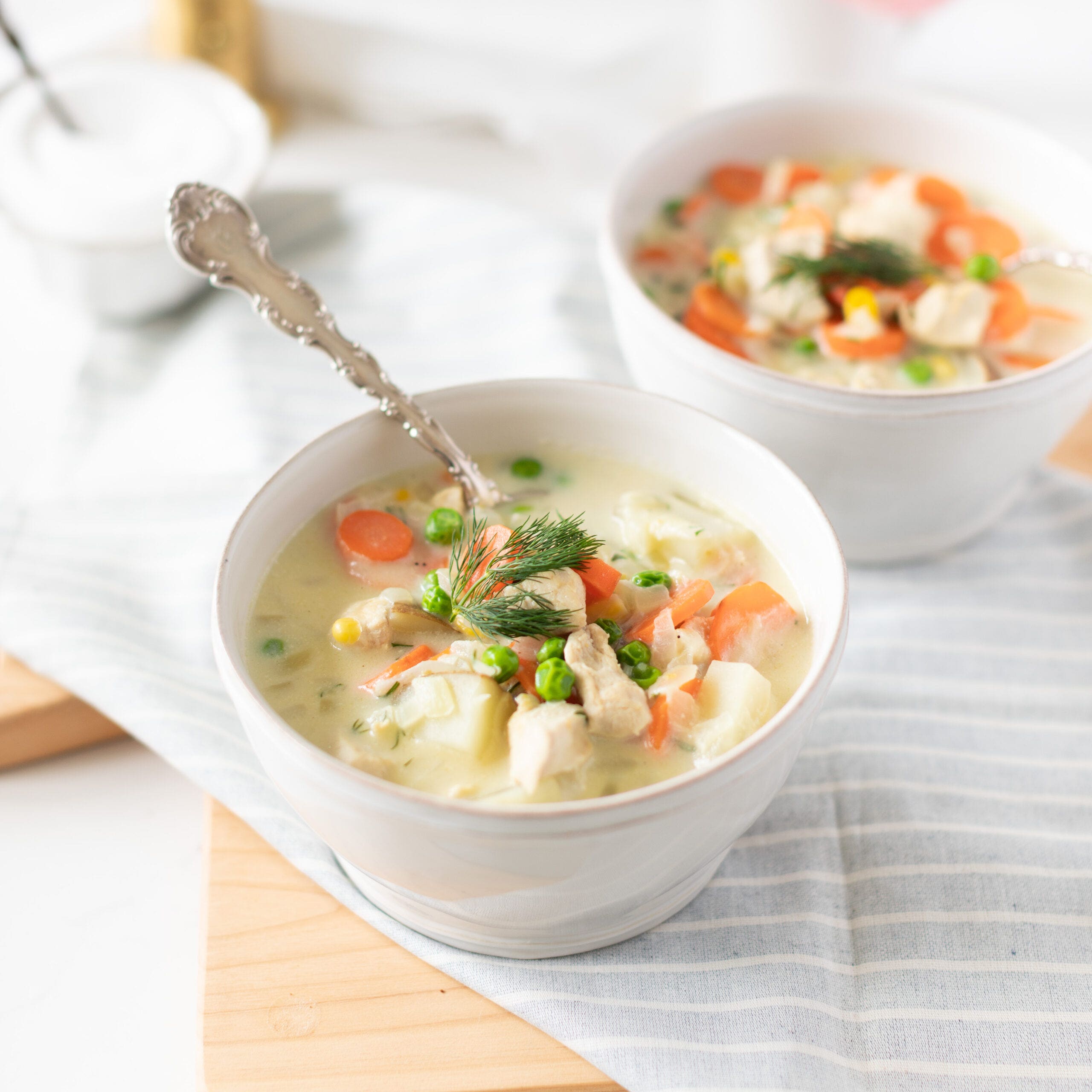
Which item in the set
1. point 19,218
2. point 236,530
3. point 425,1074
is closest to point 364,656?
point 236,530

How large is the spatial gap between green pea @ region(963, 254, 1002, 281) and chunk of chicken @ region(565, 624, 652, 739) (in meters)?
1.43

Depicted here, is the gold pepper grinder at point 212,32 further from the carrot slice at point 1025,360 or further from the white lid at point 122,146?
the carrot slice at point 1025,360

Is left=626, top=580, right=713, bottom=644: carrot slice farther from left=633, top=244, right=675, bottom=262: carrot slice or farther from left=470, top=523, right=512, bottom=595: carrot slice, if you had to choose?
left=633, top=244, right=675, bottom=262: carrot slice

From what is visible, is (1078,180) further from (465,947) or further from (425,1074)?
(425,1074)

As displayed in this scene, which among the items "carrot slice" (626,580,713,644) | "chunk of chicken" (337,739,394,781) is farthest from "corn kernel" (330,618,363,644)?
"carrot slice" (626,580,713,644)

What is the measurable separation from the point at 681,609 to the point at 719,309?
3.15 ft

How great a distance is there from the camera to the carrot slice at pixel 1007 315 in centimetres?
261

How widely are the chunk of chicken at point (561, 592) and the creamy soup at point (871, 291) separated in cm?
89

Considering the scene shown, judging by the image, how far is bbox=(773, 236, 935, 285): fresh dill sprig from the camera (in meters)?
2.65

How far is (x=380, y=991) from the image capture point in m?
1.82

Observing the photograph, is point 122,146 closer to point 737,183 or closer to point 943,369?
point 737,183

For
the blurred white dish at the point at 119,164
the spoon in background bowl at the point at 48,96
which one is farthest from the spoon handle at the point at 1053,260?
the spoon in background bowl at the point at 48,96

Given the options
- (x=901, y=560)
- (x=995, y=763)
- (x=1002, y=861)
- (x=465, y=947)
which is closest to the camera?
(x=465, y=947)

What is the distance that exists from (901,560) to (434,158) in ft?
6.31
